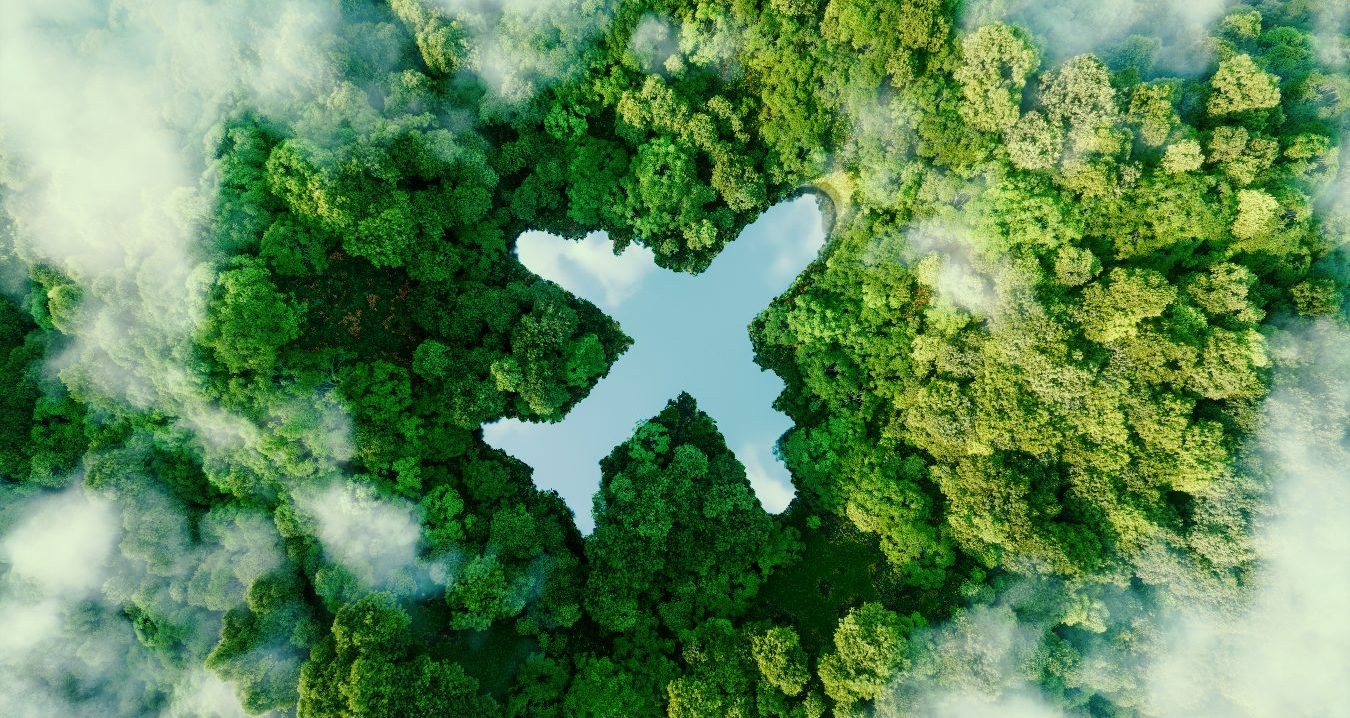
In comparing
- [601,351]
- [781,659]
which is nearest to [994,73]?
[601,351]

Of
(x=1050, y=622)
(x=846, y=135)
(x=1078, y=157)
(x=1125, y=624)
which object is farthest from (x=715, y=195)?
(x=1125, y=624)

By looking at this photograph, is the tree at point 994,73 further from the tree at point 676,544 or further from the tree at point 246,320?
the tree at point 246,320

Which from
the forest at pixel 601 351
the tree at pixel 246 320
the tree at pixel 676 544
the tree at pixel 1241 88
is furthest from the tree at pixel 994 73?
the tree at pixel 246 320

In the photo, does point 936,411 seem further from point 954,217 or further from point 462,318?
point 462,318

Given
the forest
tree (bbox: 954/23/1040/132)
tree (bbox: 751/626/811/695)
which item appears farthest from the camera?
tree (bbox: 751/626/811/695)

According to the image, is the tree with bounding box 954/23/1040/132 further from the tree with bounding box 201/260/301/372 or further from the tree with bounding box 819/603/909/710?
the tree with bounding box 201/260/301/372

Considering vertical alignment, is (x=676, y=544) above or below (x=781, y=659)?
above

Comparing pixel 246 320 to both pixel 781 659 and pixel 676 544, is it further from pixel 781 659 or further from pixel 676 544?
pixel 781 659

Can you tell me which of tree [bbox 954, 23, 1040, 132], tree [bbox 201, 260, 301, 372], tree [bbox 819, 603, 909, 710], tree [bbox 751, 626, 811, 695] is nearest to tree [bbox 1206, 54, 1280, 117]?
tree [bbox 954, 23, 1040, 132]
